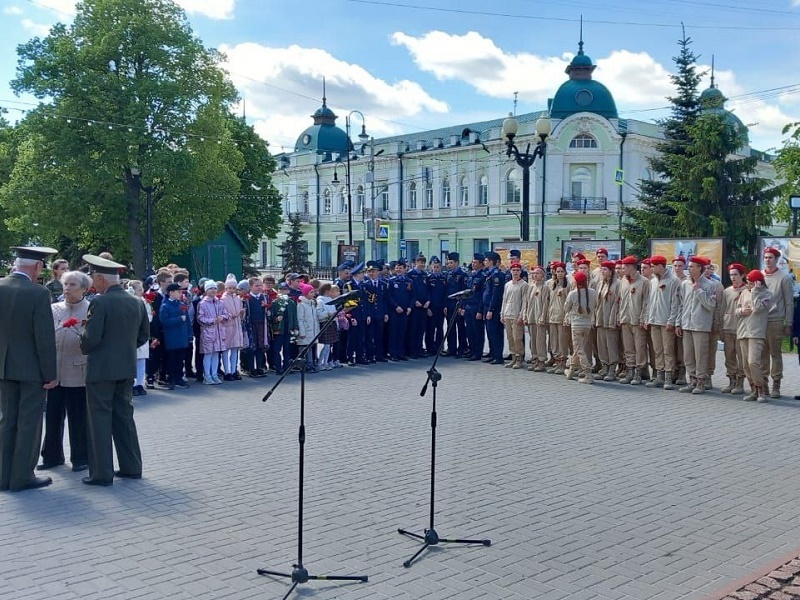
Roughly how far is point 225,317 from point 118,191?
823 inches

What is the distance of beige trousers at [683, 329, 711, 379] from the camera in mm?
12727

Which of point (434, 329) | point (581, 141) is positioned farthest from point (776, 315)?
point (581, 141)

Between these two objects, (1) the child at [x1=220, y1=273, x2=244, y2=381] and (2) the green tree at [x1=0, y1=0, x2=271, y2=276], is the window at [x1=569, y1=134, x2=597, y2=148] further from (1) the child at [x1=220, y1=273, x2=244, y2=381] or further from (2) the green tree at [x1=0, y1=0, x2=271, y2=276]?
(1) the child at [x1=220, y1=273, x2=244, y2=381]

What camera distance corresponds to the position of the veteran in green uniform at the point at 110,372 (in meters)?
7.32

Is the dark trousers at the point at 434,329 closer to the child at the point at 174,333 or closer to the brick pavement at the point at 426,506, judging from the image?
the child at the point at 174,333

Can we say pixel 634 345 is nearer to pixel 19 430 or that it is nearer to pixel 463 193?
pixel 19 430

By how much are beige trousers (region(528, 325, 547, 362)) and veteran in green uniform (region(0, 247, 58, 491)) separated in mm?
9893

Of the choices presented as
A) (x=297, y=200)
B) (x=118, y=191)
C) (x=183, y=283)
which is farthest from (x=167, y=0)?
(x=297, y=200)

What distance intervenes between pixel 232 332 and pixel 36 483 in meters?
6.59

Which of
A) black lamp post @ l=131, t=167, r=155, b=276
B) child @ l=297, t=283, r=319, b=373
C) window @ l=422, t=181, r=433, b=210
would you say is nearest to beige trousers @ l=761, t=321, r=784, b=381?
child @ l=297, t=283, r=319, b=373

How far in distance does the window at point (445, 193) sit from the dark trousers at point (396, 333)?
161ft

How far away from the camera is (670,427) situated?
10078 millimetres

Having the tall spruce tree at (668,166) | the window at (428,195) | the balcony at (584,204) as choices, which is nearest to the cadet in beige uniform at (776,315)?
the tall spruce tree at (668,166)

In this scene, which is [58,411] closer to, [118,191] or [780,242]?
[780,242]
